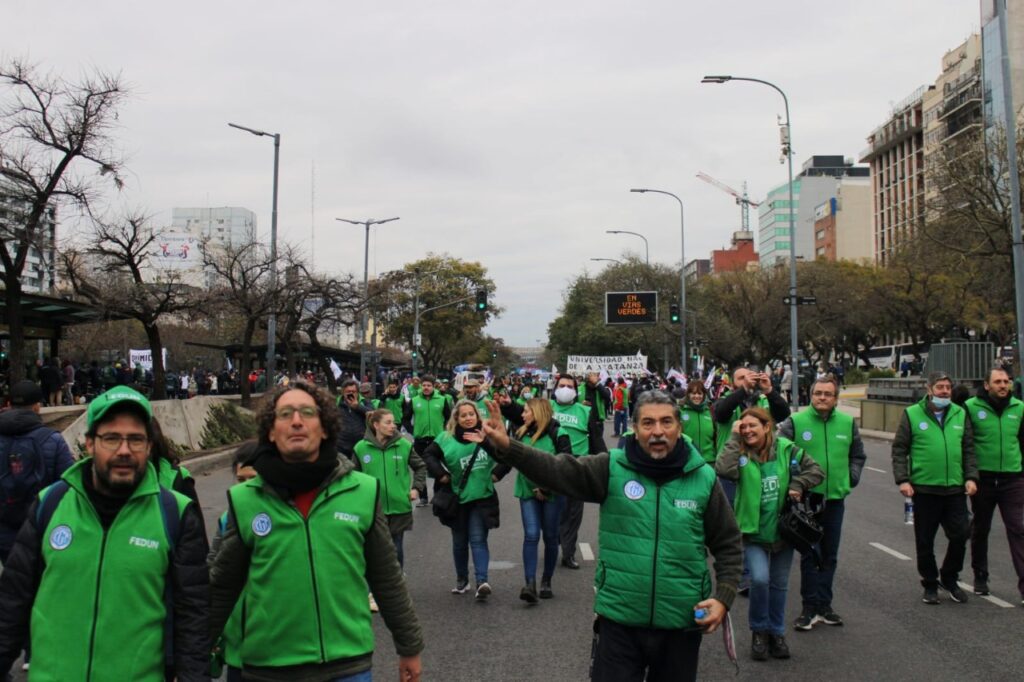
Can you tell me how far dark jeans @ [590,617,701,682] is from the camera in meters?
4.01

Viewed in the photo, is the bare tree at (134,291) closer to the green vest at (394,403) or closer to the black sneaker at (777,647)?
the green vest at (394,403)

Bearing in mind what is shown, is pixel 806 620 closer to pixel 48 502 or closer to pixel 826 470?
pixel 826 470

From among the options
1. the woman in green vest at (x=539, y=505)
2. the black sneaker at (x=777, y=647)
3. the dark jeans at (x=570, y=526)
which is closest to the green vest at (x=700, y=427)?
the dark jeans at (x=570, y=526)

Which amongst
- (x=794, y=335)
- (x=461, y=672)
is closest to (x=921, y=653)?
(x=461, y=672)

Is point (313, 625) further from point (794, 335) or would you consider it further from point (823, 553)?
point (794, 335)

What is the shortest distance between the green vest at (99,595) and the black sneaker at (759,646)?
4.33 metres

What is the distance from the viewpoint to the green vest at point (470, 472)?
828cm

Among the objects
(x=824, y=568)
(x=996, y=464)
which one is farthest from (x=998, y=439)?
(x=824, y=568)

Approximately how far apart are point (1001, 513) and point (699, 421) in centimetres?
337

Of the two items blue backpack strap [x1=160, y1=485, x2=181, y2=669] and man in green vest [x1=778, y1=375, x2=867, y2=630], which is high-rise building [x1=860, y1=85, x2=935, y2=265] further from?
blue backpack strap [x1=160, y1=485, x2=181, y2=669]

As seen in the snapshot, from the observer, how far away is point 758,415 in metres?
6.55

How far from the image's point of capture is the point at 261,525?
3412mm

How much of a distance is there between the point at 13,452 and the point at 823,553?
547cm

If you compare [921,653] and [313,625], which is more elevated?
[313,625]
